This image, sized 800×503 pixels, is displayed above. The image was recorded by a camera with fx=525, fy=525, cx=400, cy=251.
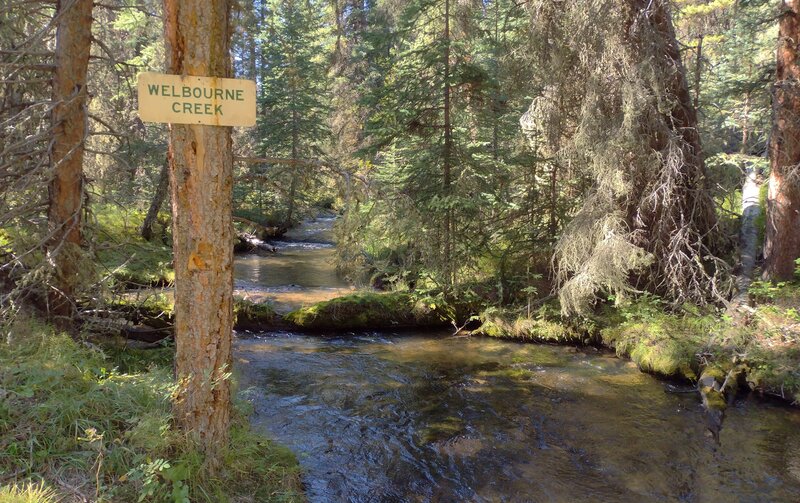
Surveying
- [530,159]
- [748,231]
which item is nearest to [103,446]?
[530,159]

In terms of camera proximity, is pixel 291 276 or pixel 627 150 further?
pixel 291 276

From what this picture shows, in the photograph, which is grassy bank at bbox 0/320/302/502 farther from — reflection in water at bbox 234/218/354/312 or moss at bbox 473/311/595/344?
reflection in water at bbox 234/218/354/312

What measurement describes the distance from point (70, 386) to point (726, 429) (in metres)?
7.09

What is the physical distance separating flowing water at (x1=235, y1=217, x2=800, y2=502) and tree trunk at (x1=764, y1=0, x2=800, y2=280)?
2.86 metres

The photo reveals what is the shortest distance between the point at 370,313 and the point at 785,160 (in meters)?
7.68

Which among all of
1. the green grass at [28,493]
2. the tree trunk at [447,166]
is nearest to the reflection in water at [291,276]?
the tree trunk at [447,166]

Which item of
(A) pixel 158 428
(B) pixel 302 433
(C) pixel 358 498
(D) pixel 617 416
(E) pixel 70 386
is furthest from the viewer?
(D) pixel 617 416

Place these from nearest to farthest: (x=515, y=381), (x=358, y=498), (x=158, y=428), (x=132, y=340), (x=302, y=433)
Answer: (x=158, y=428)
(x=358, y=498)
(x=302, y=433)
(x=132, y=340)
(x=515, y=381)

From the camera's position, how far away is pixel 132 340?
24.3 feet

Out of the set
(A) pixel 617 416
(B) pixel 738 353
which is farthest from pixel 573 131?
(A) pixel 617 416

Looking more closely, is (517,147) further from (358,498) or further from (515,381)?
(358,498)

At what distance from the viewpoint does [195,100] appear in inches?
137

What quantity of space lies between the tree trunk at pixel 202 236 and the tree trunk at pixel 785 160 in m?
8.60

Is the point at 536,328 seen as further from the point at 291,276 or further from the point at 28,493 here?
the point at 28,493
